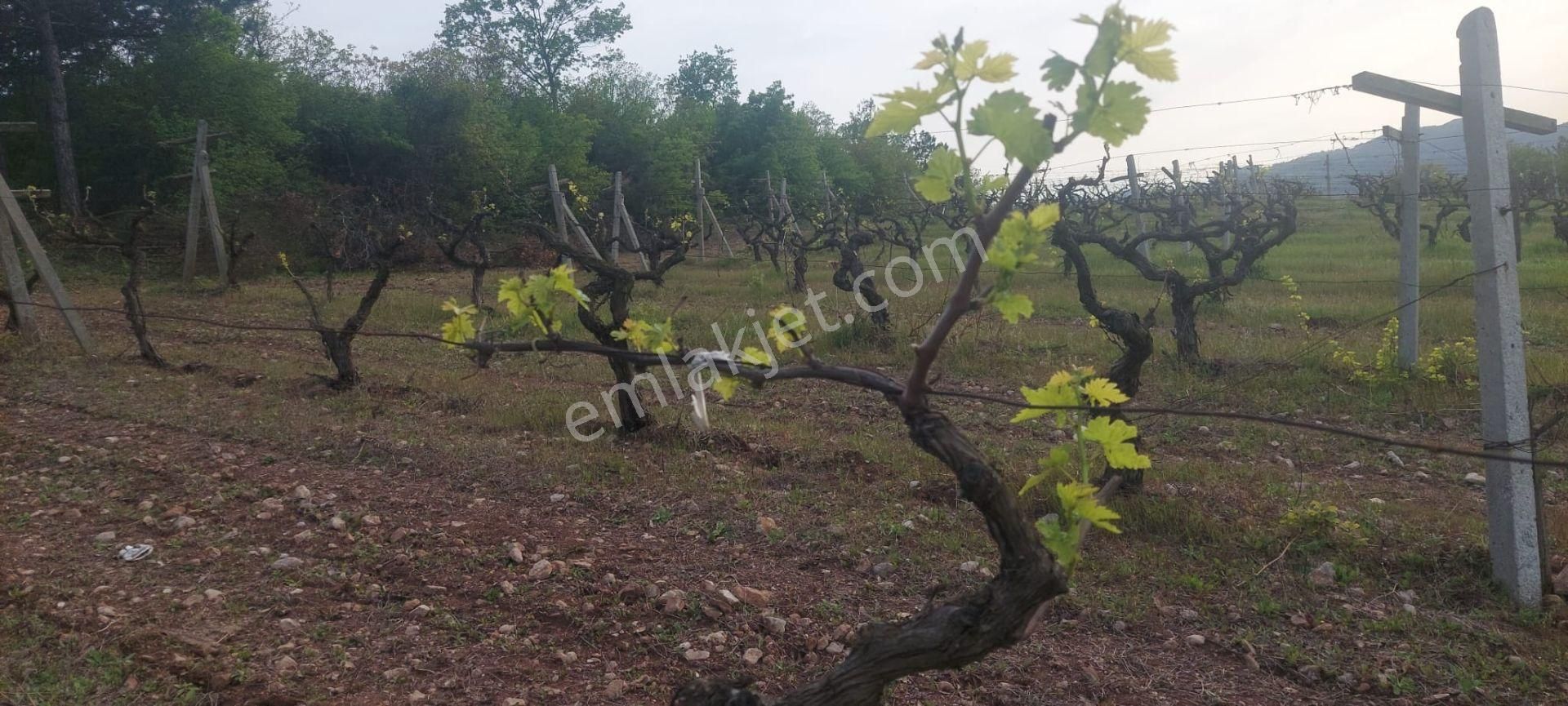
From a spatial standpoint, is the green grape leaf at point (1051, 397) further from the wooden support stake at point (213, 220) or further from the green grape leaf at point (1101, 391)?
the wooden support stake at point (213, 220)

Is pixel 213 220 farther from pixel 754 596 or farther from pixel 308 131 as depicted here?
pixel 754 596

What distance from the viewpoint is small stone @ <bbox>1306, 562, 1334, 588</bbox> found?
146 inches

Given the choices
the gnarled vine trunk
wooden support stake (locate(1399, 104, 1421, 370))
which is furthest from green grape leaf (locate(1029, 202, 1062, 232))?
wooden support stake (locate(1399, 104, 1421, 370))

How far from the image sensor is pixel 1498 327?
11.6 feet

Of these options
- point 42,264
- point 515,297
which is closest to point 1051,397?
point 515,297

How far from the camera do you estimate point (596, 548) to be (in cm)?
409

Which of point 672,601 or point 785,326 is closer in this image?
point 785,326

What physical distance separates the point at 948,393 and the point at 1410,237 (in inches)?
254

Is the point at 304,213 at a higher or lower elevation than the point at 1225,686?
higher

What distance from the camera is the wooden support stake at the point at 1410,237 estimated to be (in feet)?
22.2

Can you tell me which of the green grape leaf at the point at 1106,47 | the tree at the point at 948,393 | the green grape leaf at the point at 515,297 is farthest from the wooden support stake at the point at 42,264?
the green grape leaf at the point at 1106,47

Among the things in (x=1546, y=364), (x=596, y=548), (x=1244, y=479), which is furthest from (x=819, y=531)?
(x=1546, y=364)

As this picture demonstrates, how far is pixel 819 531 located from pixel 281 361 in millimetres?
6483

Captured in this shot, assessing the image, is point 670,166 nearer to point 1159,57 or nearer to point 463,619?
point 463,619
